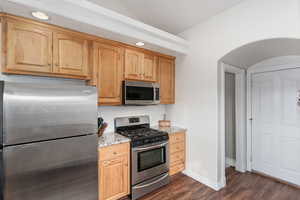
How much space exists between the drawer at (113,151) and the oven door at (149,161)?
0.14 m

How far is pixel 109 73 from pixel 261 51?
254 centimetres

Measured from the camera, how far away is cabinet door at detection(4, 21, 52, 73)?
5.31 ft

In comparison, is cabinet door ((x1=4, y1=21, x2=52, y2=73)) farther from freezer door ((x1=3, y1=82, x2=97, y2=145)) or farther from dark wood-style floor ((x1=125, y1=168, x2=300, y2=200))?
dark wood-style floor ((x1=125, y1=168, x2=300, y2=200))

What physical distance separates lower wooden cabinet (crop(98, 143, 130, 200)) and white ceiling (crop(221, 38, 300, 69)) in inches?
89.2

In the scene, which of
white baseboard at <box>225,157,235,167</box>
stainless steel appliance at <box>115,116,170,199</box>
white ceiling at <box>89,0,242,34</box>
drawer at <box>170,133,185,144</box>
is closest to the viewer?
stainless steel appliance at <box>115,116,170,199</box>

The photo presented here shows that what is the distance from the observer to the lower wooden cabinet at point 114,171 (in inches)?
77.5

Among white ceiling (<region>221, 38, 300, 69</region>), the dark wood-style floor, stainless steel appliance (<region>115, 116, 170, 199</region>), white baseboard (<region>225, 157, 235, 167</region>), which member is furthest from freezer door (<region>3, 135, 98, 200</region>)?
white baseboard (<region>225, 157, 235, 167</region>)

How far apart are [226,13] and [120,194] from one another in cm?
327

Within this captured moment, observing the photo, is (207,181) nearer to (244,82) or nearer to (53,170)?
(244,82)

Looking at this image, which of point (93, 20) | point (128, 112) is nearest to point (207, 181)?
point (128, 112)

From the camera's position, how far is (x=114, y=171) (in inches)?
81.3

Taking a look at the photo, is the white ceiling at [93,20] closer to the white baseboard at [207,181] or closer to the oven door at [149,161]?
the oven door at [149,161]

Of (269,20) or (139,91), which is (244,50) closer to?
(269,20)

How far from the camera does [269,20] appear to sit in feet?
6.32
